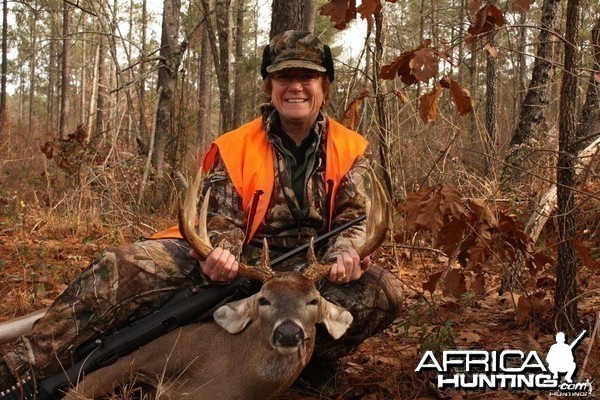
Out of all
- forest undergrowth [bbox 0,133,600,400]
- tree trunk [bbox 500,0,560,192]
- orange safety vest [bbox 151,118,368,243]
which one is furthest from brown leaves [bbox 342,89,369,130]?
tree trunk [bbox 500,0,560,192]

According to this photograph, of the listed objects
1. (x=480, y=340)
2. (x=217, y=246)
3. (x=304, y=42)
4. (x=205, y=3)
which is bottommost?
(x=480, y=340)

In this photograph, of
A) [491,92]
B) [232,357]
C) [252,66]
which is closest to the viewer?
[232,357]

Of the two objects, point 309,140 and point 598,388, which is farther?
point 309,140

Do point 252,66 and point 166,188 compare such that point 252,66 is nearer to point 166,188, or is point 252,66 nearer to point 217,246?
point 166,188

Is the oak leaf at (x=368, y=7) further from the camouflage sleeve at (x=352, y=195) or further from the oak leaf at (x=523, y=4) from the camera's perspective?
the camouflage sleeve at (x=352, y=195)

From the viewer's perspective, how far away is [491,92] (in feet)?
41.6

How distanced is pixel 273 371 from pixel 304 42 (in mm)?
2004

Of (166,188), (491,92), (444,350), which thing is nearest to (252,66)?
(491,92)

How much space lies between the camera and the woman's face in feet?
12.9

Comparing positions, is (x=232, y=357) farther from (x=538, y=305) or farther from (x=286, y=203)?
(x=538, y=305)

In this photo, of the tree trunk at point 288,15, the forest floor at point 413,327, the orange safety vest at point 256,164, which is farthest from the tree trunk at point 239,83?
the orange safety vest at point 256,164

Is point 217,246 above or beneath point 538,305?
above

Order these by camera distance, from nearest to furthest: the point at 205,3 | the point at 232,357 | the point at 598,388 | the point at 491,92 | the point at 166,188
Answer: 1. the point at 598,388
2. the point at 232,357
3. the point at 205,3
4. the point at 166,188
5. the point at 491,92

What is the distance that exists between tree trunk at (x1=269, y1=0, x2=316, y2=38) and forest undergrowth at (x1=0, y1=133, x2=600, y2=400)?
1.88 meters
